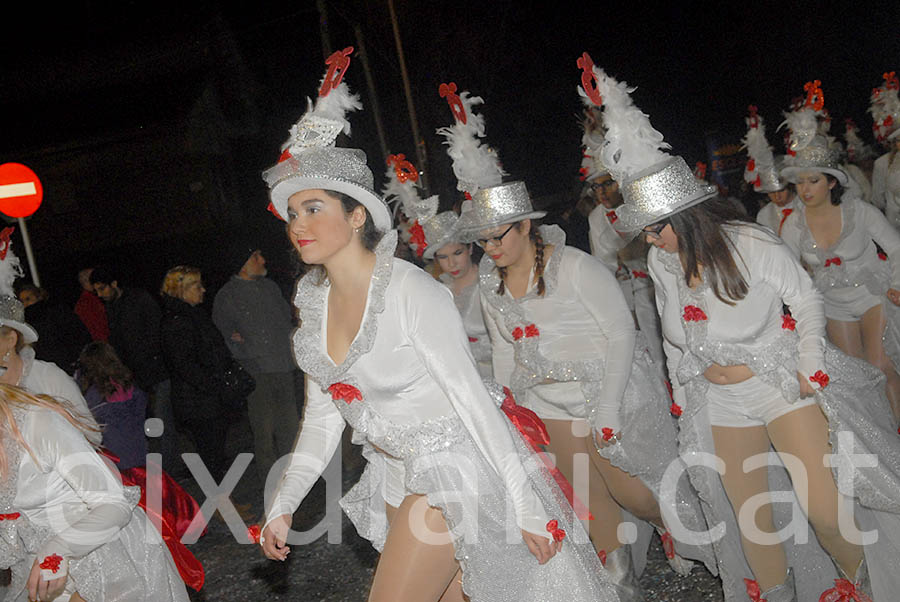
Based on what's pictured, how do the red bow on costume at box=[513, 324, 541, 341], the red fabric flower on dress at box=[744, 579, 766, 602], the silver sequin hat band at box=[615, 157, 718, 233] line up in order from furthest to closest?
the red bow on costume at box=[513, 324, 541, 341] < the red fabric flower on dress at box=[744, 579, 766, 602] < the silver sequin hat band at box=[615, 157, 718, 233]

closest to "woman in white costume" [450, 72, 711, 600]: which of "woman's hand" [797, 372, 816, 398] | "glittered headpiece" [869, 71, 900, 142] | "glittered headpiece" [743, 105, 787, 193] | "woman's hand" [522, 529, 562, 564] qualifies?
"woman's hand" [797, 372, 816, 398]

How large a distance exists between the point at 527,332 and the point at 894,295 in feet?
8.90

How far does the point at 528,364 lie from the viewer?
456 centimetres

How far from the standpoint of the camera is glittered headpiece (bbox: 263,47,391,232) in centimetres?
307

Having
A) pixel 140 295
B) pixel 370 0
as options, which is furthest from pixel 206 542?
pixel 370 0

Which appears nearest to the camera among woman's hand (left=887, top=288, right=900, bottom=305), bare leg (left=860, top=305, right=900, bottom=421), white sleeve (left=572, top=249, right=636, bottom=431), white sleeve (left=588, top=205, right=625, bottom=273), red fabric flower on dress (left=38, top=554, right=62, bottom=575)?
red fabric flower on dress (left=38, top=554, right=62, bottom=575)

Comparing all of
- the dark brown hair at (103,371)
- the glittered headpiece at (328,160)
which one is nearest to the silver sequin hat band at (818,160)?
the glittered headpiece at (328,160)

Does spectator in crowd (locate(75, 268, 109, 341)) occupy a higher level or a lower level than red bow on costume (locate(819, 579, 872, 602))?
higher

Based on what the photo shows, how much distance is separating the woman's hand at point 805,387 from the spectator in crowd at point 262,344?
4.69 meters

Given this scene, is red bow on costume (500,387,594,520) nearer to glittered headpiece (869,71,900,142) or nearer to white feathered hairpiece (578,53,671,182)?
white feathered hairpiece (578,53,671,182)

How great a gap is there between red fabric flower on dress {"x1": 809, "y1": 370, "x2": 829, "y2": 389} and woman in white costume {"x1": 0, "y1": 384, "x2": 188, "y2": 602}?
106 inches

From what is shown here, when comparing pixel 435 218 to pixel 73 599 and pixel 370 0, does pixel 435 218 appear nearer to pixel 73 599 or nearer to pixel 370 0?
pixel 73 599

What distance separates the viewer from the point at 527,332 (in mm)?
4555

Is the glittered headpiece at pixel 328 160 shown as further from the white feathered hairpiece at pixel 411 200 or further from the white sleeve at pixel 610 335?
the white feathered hairpiece at pixel 411 200
